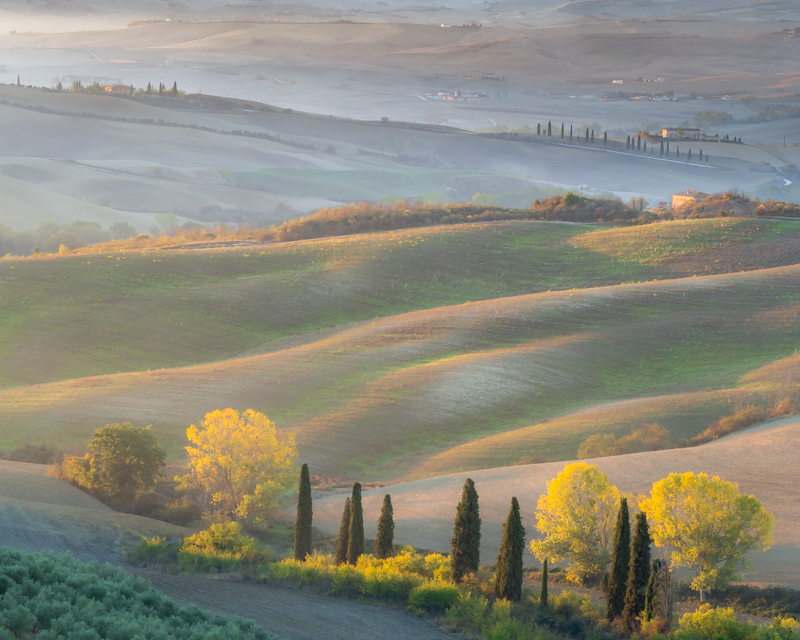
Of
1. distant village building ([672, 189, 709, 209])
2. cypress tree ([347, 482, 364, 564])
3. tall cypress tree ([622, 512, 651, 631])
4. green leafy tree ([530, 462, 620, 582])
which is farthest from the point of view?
distant village building ([672, 189, 709, 209])

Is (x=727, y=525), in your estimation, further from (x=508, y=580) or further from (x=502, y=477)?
(x=502, y=477)

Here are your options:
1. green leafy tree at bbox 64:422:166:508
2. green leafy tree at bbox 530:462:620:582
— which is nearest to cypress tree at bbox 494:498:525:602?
green leafy tree at bbox 530:462:620:582

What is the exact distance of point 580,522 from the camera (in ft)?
97.7

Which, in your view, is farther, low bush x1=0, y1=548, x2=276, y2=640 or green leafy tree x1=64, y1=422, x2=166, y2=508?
green leafy tree x1=64, y1=422, x2=166, y2=508

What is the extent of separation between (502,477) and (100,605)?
2076cm

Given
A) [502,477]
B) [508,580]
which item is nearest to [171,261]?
[502,477]

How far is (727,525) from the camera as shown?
27625 millimetres

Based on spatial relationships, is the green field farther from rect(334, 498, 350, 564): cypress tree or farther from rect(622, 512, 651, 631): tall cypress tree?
rect(622, 512, 651, 631): tall cypress tree

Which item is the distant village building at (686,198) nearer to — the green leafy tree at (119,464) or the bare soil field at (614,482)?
the bare soil field at (614,482)

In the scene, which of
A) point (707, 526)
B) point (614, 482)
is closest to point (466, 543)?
point (707, 526)

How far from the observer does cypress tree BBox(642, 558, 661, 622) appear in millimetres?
23734

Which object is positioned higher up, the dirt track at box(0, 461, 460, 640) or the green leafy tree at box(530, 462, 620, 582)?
the green leafy tree at box(530, 462, 620, 582)

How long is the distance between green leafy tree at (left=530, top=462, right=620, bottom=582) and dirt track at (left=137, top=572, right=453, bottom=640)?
643 centimetres

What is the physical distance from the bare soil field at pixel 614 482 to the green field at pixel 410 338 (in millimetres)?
3825
